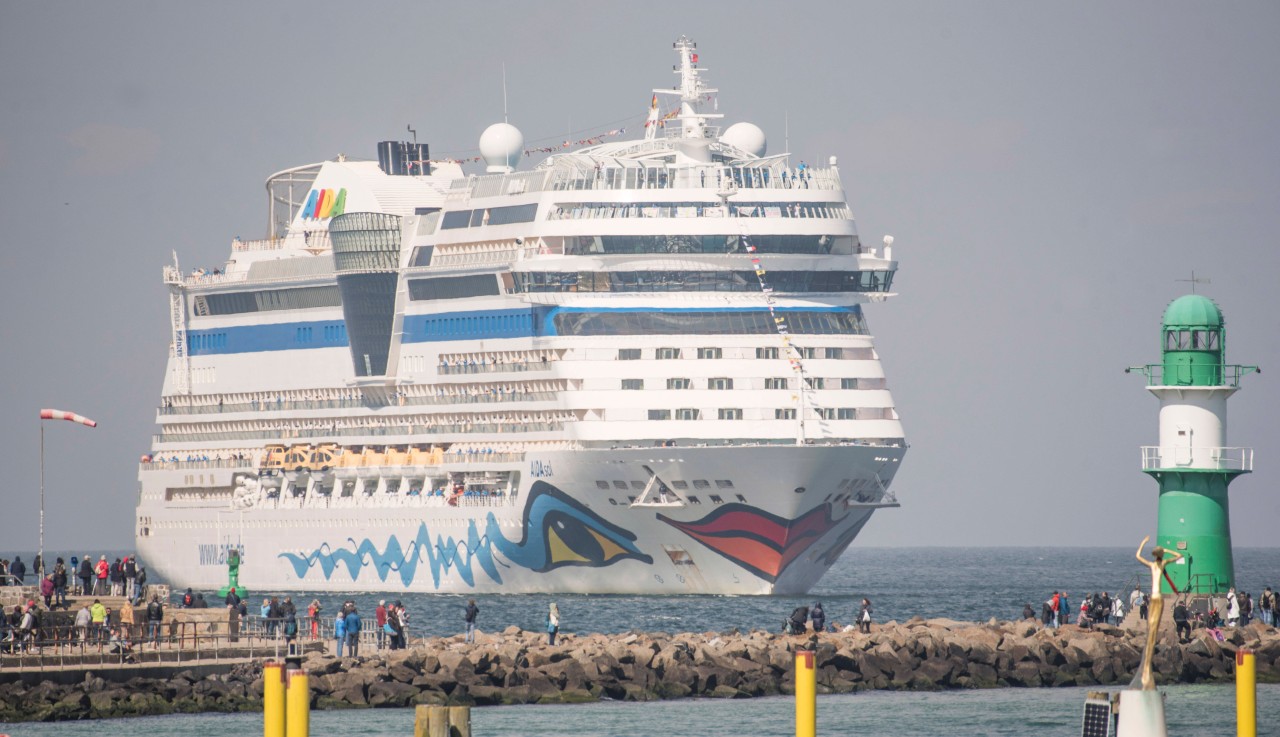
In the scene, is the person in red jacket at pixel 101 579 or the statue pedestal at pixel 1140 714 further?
the person in red jacket at pixel 101 579

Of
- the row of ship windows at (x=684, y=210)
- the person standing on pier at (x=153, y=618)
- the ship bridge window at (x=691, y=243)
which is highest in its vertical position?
the row of ship windows at (x=684, y=210)

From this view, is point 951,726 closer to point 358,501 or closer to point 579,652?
point 579,652

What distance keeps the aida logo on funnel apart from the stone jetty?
3548 centimetres

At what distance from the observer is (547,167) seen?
68688 millimetres

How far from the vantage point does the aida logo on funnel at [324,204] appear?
80.9m

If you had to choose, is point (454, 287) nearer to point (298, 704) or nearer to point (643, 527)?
point (643, 527)

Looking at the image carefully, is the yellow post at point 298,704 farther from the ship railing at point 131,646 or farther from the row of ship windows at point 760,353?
the row of ship windows at point 760,353

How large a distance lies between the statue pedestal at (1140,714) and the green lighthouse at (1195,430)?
20.8m

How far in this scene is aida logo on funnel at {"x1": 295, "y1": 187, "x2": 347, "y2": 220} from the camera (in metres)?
80.9

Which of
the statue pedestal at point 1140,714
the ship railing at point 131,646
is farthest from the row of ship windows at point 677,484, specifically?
the statue pedestal at point 1140,714

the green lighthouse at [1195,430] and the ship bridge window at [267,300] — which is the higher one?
the ship bridge window at [267,300]

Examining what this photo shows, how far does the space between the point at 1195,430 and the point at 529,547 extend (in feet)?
84.5

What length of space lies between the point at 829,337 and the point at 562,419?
7.66m

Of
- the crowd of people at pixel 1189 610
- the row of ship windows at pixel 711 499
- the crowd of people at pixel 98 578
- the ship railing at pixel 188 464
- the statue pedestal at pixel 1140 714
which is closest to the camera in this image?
the statue pedestal at pixel 1140 714
